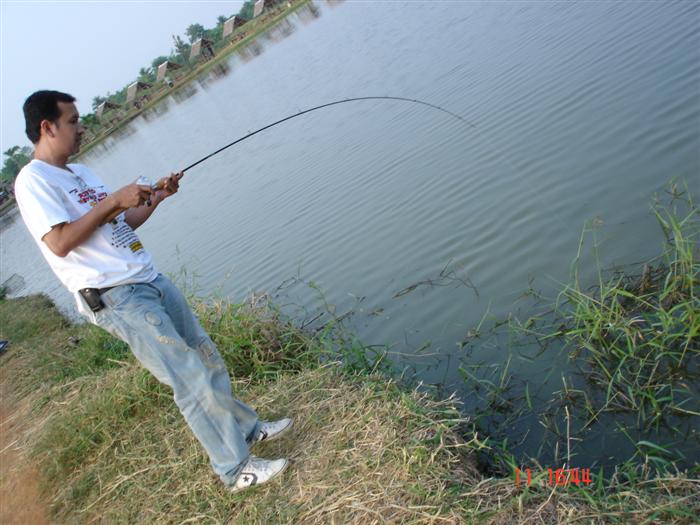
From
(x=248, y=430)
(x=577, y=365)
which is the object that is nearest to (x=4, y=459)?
(x=248, y=430)

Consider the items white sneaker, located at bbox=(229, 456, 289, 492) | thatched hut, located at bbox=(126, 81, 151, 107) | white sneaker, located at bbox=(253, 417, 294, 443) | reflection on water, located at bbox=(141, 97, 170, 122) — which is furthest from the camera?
thatched hut, located at bbox=(126, 81, 151, 107)

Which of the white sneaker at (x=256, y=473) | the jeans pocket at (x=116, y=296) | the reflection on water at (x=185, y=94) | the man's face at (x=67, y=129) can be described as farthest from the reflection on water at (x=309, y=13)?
the white sneaker at (x=256, y=473)

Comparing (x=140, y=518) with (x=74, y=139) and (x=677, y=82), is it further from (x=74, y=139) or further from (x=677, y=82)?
(x=677, y=82)

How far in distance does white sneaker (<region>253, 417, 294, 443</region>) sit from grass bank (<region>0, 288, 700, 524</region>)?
0.21 ft

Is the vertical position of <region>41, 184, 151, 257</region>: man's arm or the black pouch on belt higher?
<region>41, 184, 151, 257</region>: man's arm

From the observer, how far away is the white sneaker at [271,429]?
9.16 feet

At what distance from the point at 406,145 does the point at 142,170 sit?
11054mm

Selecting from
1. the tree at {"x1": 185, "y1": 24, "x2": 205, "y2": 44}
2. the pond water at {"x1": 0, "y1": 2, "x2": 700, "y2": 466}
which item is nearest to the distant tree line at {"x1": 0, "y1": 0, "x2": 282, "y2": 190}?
the tree at {"x1": 185, "y1": 24, "x2": 205, "y2": 44}

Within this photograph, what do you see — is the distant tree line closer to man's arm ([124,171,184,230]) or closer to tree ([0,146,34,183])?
tree ([0,146,34,183])

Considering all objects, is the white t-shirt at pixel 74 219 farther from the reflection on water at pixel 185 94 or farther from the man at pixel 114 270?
the reflection on water at pixel 185 94

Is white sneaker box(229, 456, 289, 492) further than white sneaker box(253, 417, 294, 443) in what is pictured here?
No

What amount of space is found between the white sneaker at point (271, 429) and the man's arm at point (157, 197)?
4.00 ft

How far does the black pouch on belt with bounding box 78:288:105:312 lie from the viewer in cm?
230

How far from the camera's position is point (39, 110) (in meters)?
2.29
